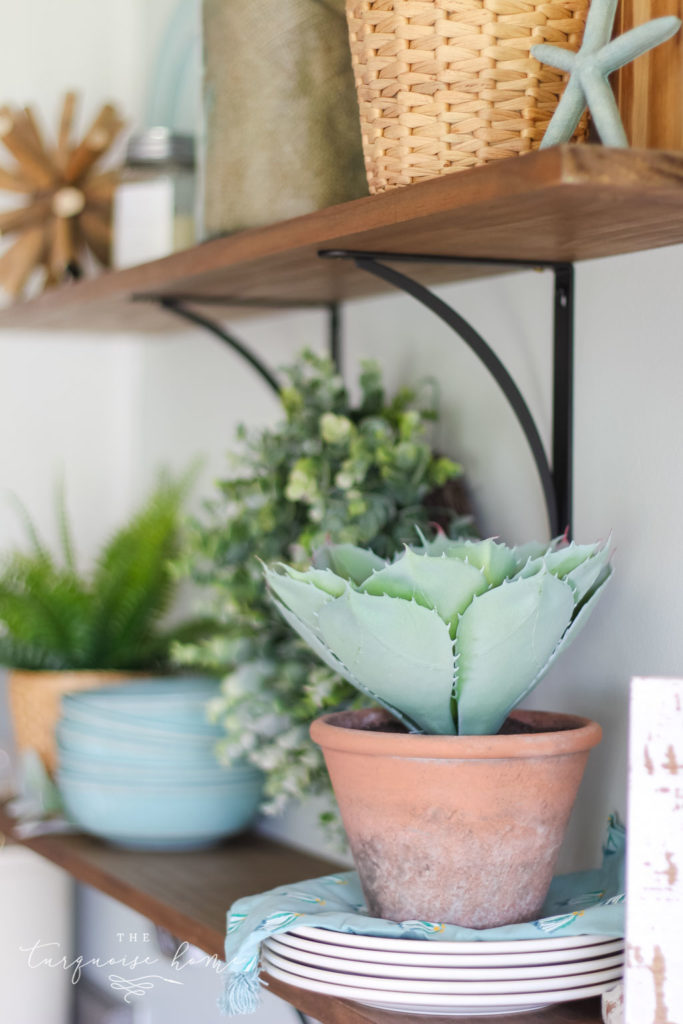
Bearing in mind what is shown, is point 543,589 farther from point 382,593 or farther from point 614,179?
point 614,179

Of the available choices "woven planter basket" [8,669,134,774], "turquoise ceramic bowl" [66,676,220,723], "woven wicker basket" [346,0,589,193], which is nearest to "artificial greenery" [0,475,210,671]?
"woven planter basket" [8,669,134,774]

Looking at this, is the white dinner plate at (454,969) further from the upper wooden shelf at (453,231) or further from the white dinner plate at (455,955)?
the upper wooden shelf at (453,231)

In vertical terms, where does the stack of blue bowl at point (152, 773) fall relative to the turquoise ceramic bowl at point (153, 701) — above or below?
below

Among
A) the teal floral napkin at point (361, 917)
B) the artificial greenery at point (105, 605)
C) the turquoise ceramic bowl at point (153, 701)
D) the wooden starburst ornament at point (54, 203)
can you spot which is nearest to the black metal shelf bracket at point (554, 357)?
the teal floral napkin at point (361, 917)

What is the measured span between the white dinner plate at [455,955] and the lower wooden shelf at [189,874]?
0.06 metres

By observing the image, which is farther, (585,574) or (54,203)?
(54,203)

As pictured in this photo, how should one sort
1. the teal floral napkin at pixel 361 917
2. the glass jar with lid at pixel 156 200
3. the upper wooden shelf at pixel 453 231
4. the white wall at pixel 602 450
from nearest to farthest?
the upper wooden shelf at pixel 453 231 → the teal floral napkin at pixel 361 917 → the white wall at pixel 602 450 → the glass jar with lid at pixel 156 200

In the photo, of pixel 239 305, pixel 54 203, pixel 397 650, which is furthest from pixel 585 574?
pixel 54 203

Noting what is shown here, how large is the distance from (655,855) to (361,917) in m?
0.19

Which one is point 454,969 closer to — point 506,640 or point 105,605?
point 506,640

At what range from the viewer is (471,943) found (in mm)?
636

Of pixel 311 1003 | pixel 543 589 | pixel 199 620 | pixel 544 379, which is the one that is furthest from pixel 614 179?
pixel 199 620

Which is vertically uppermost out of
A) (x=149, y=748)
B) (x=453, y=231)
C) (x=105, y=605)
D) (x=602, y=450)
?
(x=453, y=231)

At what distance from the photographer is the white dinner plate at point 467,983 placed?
2.06 feet
